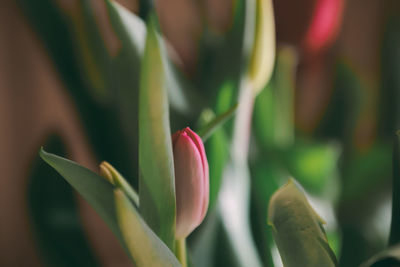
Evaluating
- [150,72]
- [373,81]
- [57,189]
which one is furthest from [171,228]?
[373,81]

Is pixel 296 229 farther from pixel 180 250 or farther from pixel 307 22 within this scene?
pixel 307 22

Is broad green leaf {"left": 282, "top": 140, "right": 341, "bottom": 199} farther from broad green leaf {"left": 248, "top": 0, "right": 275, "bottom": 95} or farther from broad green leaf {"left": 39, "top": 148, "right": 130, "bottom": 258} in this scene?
broad green leaf {"left": 39, "top": 148, "right": 130, "bottom": 258}

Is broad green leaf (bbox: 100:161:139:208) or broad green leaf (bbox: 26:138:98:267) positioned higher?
broad green leaf (bbox: 100:161:139:208)

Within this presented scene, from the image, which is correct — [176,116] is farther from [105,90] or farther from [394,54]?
[394,54]

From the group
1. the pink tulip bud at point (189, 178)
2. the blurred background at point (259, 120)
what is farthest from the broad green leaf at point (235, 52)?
the pink tulip bud at point (189, 178)

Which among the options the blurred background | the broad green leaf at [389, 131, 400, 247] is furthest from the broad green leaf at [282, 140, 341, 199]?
the broad green leaf at [389, 131, 400, 247]

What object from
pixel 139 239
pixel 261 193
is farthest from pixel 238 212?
pixel 139 239

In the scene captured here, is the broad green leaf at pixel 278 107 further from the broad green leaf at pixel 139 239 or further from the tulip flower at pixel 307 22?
the broad green leaf at pixel 139 239
